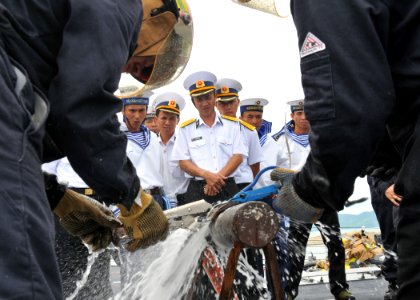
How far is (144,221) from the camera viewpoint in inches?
113

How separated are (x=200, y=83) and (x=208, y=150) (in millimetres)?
770

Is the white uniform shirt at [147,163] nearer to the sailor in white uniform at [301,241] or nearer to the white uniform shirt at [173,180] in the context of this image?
the white uniform shirt at [173,180]

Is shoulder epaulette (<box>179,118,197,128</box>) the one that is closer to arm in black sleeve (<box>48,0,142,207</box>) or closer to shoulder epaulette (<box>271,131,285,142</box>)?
shoulder epaulette (<box>271,131,285,142</box>)

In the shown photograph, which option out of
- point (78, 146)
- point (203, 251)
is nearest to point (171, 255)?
point (203, 251)

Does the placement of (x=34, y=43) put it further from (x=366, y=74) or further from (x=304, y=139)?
(x=304, y=139)

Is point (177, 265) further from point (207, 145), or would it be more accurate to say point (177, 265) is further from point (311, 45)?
point (207, 145)

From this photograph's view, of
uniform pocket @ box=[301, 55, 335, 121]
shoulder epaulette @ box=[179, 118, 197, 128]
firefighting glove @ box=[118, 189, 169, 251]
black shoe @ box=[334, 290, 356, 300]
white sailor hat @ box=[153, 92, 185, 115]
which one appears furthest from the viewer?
white sailor hat @ box=[153, 92, 185, 115]

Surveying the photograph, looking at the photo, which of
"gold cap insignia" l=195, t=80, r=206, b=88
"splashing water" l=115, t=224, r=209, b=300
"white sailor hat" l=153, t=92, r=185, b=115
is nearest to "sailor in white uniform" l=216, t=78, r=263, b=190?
"white sailor hat" l=153, t=92, r=185, b=115

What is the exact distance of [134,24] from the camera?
229 cm

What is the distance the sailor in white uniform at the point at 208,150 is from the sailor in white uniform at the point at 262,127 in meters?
0.54

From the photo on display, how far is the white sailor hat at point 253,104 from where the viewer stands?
8.10m

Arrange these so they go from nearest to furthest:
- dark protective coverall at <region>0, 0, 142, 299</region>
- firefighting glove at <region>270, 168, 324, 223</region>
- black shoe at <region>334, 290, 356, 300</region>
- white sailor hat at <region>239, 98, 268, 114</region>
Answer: dark protective coverall at <region>0, 0, 142, 299</region>, firefighting glove at <region>270, 168, 324, 223</region>, black shoe at <region>334, 290, 356, 300</region>, white sailor hat at <region>239, 98, 268, 114</region>

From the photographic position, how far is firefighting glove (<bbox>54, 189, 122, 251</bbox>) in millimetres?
2958

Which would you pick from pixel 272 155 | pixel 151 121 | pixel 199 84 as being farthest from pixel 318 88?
pixel 151 121
